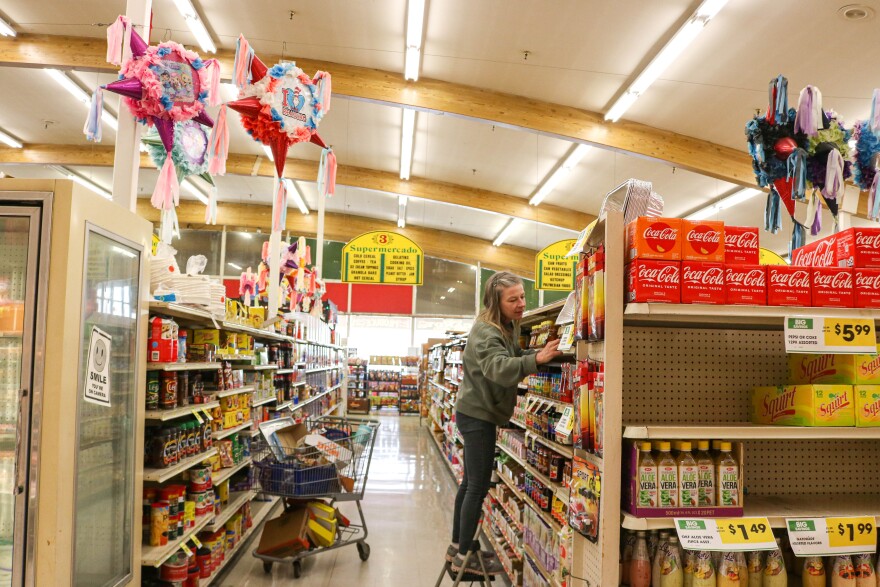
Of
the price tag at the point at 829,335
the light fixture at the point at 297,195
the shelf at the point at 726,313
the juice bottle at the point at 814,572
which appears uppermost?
the light fixture at the point at 297,195

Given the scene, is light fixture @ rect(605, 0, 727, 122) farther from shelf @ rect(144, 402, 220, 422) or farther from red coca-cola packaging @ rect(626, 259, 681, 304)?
shelf @ rect(144, 402, 220, 422)

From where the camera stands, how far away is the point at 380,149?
12.4 m

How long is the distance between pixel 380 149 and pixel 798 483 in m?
10.6

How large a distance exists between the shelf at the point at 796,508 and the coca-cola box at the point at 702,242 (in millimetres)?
924

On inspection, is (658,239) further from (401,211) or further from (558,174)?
(401,211)

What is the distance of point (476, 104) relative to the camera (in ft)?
28.8

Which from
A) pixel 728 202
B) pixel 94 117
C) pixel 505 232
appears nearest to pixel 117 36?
pixel 94 117

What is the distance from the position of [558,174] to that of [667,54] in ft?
16.0

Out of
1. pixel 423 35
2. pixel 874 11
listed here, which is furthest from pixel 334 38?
pixel 874 11

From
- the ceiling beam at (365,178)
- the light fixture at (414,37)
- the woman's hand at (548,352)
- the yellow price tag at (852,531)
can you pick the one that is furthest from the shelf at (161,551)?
the ceiling beam at (365,178)

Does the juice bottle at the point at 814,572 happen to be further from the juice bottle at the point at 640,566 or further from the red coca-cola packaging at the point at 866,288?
the red coca-cola packaging at the point at 866,288

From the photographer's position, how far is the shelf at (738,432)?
7.26 feet

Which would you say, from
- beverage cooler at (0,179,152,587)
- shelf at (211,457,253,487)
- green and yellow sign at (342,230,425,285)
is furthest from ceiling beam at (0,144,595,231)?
beverage cooler at (0,179,152,587)

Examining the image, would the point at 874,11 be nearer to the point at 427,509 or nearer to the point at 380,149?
the point at 427,509
